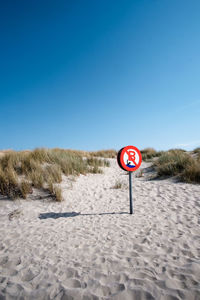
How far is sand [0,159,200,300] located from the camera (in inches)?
77.5

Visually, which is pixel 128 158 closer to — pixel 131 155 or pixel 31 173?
pixel 131 155

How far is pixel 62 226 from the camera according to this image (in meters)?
3.72

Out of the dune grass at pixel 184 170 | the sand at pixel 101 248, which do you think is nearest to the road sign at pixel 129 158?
the sand at pixel 101 248

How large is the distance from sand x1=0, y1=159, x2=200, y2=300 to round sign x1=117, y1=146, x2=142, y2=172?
1333 millimetres

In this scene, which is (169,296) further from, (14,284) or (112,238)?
(14,284)

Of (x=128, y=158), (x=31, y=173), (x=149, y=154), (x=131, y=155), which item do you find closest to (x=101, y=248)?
(x=128, y=158)

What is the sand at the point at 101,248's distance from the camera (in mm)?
1970

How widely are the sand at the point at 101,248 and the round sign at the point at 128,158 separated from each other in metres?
1.33

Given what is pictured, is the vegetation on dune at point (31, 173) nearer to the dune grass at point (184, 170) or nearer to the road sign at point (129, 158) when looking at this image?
the road sign at point (129, 158)

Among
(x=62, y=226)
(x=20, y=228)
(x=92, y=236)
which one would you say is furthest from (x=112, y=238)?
(x=20, y=228)

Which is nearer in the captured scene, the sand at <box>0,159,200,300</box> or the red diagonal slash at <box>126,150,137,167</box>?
the sand at <box>0,159,200,300</box>

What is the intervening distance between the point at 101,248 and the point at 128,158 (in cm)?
210

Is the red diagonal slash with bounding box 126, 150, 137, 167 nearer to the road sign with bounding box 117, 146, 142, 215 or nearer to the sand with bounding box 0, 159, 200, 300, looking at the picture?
the road sign with bounding box 117, 146, 142, 215

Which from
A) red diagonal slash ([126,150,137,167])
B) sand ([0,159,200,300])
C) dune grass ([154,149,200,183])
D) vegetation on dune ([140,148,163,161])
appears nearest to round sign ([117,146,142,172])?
red diagonal slash ([126,150,137,167])
